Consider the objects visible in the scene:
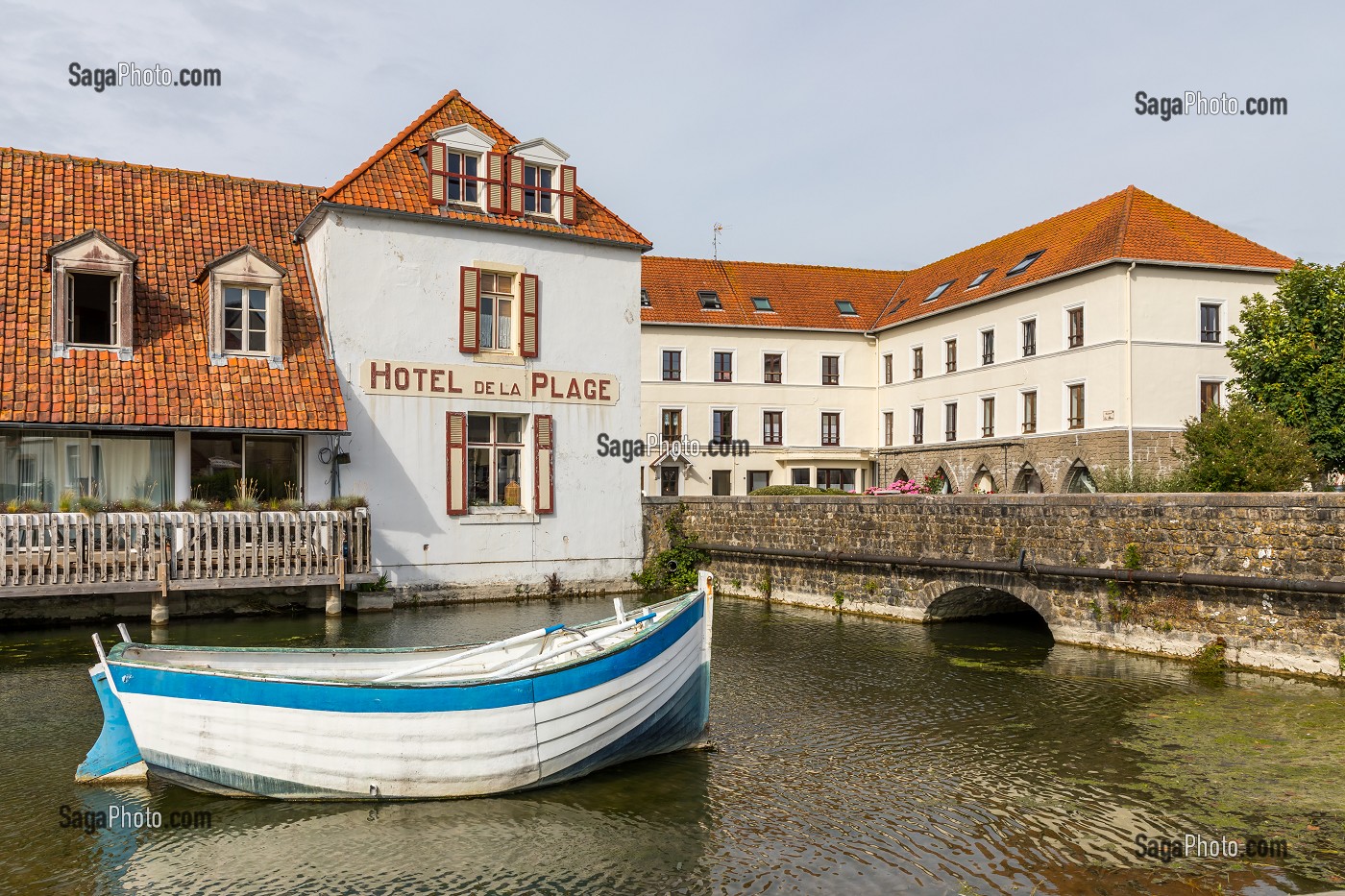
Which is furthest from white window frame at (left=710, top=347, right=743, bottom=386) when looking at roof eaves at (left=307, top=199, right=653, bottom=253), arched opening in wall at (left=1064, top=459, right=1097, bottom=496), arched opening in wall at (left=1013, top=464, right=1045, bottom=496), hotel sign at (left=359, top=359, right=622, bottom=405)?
hotel sign at (left=359, top=359, right=622, bottom=405)

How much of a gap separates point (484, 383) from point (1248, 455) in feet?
48.2

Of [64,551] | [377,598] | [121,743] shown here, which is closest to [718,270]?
[377,598]

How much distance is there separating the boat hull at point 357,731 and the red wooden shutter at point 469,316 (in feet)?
43.3

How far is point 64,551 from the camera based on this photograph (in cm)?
1625

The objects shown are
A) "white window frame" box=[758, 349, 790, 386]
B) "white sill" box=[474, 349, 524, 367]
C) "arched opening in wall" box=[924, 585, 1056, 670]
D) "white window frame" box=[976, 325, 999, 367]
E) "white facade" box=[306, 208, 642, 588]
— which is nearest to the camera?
"arched opening in wall" box=[924, 585, 1056, 670]

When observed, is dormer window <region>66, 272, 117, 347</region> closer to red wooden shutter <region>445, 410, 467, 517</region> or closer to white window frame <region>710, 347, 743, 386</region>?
red wooden shutter <region>445, 410, 467, 517</region>

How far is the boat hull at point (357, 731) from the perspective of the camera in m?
8.08

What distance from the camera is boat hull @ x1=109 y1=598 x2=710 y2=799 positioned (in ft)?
26.5

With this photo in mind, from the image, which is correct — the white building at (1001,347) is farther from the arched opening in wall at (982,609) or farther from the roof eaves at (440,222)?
the roof eaves at (440,222)

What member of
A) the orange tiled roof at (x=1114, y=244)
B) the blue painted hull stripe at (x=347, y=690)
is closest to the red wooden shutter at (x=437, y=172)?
the blue painted hull stripe at (x=347, y=690)

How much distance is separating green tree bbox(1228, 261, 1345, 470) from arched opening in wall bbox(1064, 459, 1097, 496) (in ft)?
25.2

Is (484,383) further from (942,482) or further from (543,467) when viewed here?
(942,482)

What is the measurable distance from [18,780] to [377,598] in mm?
10500

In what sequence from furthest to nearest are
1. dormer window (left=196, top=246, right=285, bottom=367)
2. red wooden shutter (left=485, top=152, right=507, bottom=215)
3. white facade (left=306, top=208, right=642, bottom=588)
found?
red wooden shutter (left=485, top=152, right=507, bottom=215) < white facade (left=306, top=208, right=642, bottom=588) < dormer window (left=196, top=246, right=285, bottom=367)
